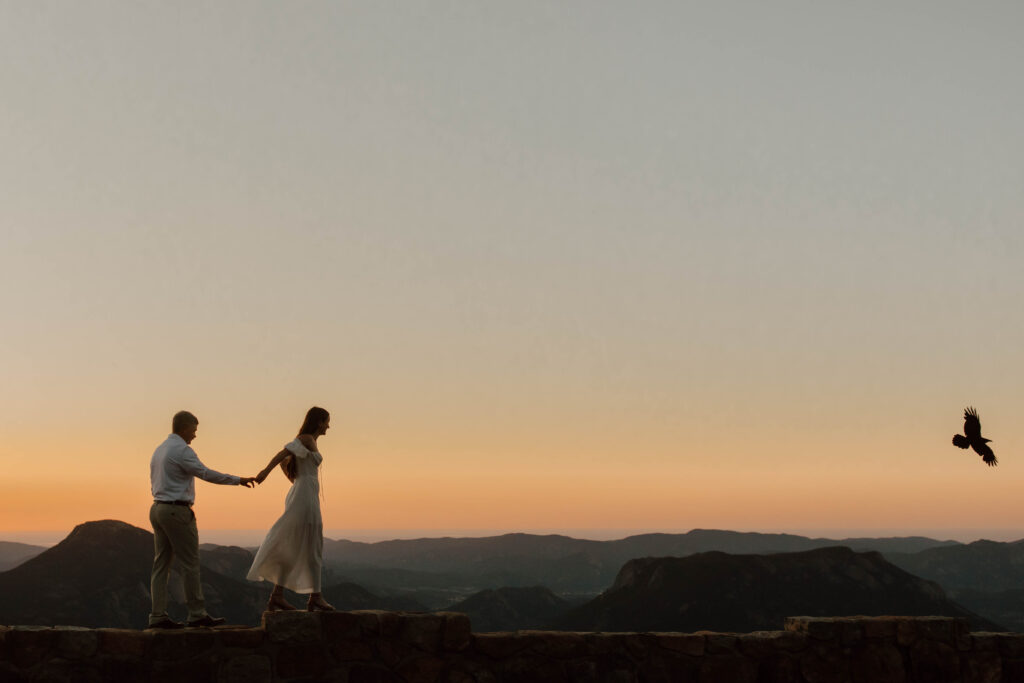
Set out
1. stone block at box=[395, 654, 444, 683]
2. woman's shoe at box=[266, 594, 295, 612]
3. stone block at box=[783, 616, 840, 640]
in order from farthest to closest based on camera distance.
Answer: stone block at box=[783, 616, 840, 640] < woman's shoe at box=[266, 594, 295, 612] < stone block at box=[395, 654, 444, 683]

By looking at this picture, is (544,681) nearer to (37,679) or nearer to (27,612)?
(37,679)

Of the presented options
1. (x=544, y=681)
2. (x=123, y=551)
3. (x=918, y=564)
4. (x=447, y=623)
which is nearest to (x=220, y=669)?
(x=447, y=623)

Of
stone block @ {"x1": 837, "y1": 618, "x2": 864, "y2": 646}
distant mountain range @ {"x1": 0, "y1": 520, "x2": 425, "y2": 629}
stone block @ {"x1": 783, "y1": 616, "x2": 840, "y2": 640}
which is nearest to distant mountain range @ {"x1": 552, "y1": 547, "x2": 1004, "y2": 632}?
distant mountain range @ {"x1": 0, "y1": 520, "x2": 425, "y2": 629}

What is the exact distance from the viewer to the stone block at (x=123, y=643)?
7.45 m

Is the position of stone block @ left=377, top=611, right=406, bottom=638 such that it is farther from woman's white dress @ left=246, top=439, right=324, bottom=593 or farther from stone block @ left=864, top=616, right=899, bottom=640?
stone block @ left=864, top=616, right=899, bottom=640

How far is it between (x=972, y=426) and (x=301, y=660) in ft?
27.7

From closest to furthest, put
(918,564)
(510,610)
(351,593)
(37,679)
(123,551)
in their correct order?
1. (37,679)
2. (123,551)
3. (351,593)
4. (510,610)
5. (918,564)

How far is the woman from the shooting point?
8164mm

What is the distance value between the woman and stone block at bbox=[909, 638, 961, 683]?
5896mm

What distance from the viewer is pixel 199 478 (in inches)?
311

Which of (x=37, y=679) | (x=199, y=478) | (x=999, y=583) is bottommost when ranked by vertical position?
(x=999, y=583)

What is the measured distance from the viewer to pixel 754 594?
66.2 metres

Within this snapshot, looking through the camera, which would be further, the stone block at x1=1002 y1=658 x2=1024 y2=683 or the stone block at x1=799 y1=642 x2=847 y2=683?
the stone block at x1=1002 y1=658 x2=1024 y2=683

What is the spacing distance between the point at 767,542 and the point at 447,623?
172726mm
